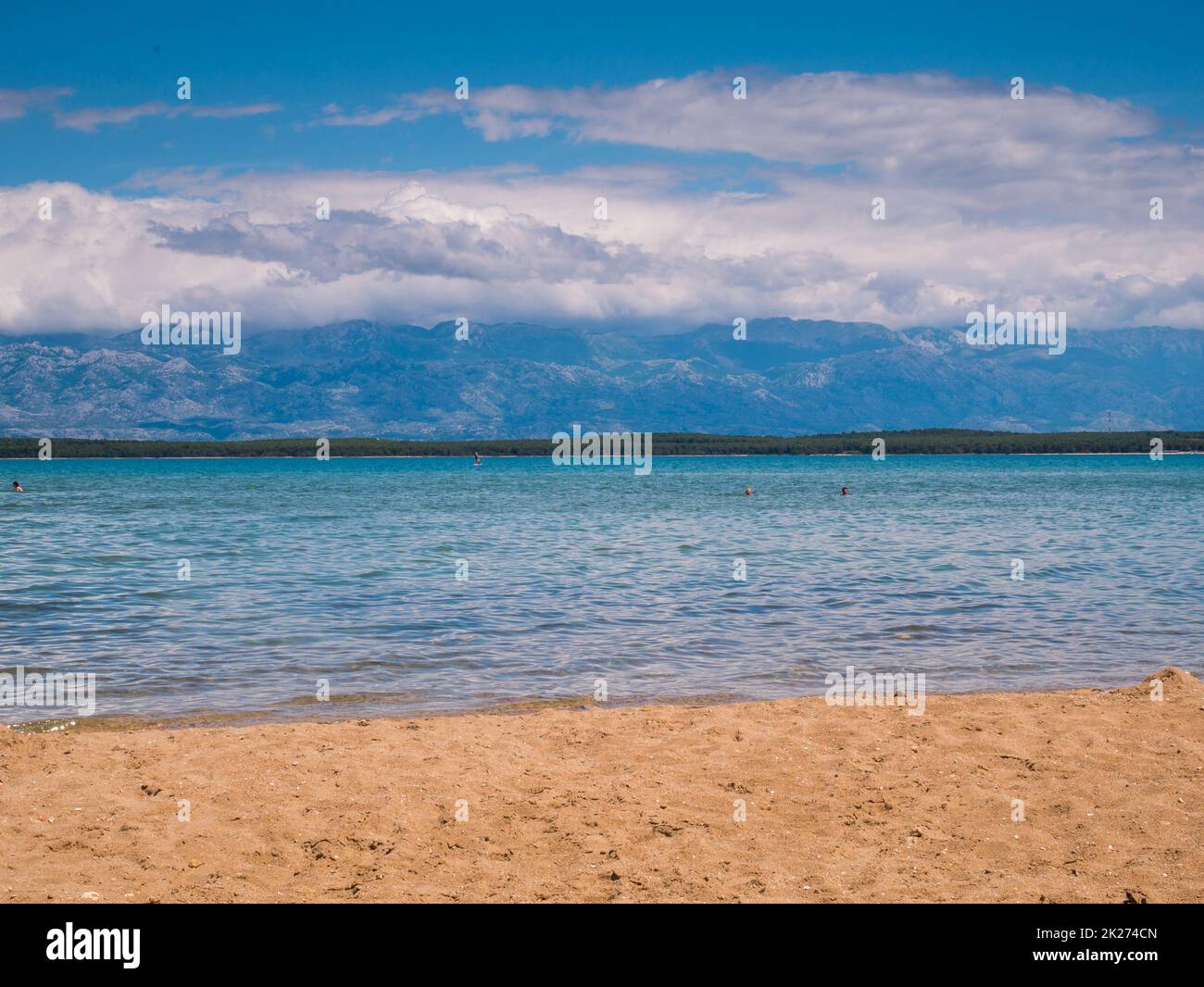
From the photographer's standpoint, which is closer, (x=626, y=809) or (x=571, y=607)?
(x=626, y=809)

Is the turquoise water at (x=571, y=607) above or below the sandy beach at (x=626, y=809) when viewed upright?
above

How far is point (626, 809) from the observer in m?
9.83

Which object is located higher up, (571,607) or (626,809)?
(571,607)

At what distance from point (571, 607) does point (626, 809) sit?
13.9m

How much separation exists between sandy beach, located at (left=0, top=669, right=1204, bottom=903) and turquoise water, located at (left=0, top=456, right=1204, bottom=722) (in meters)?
2.84

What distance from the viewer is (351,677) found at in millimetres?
16781

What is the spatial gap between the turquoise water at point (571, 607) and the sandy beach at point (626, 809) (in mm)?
2844

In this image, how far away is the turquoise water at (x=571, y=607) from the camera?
16.6m

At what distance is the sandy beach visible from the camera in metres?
8.12

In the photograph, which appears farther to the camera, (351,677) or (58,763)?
(351,677)
